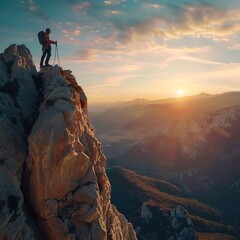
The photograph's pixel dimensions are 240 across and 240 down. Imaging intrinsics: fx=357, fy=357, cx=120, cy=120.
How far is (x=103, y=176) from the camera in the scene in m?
36.2

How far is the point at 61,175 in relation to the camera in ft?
96.0

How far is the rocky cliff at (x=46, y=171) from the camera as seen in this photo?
27547 millimetres

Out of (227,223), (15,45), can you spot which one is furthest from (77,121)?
(227,223)

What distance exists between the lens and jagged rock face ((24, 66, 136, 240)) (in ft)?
93.3

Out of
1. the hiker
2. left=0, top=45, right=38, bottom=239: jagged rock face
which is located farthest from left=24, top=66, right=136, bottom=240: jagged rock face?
the hiker

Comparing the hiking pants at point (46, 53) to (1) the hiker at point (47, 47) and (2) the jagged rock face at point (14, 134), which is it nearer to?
(1) the hiker at point (47, 47)

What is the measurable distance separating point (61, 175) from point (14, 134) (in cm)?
520

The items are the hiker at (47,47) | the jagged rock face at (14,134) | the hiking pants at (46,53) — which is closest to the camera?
the jagged rock face at (14,134)

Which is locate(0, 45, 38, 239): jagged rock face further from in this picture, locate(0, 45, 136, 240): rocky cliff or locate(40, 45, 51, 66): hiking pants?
locate(40, 45, 51, 66): hiking pants

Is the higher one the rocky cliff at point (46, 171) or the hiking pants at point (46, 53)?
the hiking pants at point (46, 53)

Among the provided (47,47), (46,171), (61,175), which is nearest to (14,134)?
(46,171)

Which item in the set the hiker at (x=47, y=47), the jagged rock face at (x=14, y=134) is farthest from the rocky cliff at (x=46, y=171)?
the hiker at (x=47, y=47)

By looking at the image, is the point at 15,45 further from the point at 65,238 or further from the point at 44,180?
the point at 65,238

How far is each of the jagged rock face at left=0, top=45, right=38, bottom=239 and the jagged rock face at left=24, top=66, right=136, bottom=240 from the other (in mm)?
1378
